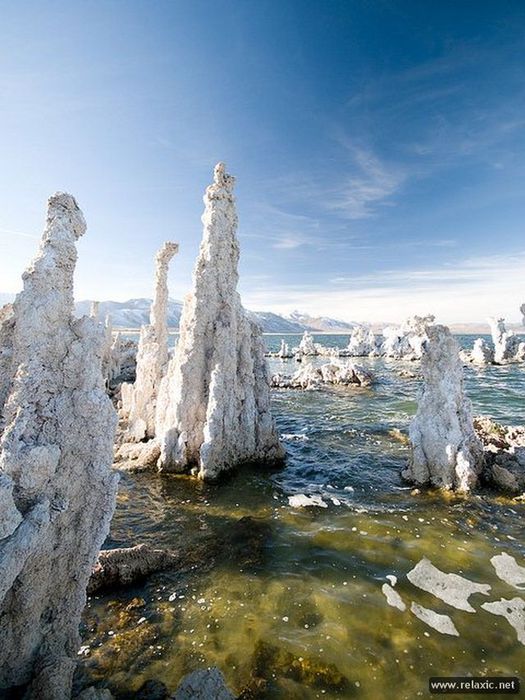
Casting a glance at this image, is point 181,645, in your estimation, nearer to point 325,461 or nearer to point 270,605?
point 270,605

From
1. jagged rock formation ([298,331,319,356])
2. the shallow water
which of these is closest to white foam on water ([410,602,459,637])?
the shallow water

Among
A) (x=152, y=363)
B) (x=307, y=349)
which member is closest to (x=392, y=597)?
(x=152, y=363)

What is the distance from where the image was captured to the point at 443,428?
764 inches

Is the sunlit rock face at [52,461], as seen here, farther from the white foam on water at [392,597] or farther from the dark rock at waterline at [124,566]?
the white foam on water at [392,597]

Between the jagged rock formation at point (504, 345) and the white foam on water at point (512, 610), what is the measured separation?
93566 mm

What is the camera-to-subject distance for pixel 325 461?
78.2ft

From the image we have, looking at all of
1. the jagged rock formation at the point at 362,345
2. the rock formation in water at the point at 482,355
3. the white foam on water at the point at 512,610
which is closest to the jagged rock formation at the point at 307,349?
the jagged rock formation at the point at 362,345

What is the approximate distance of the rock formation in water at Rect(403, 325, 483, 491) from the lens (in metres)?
18.8

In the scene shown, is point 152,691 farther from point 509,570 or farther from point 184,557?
point 509,570

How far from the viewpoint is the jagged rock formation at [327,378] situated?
5825 centimetres

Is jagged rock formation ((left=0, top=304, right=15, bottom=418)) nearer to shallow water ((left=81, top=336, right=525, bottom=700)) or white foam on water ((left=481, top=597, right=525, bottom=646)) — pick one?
shallow water ((left=81, top=336, right=525, bottom=700))

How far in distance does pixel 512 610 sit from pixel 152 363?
76.2 feet

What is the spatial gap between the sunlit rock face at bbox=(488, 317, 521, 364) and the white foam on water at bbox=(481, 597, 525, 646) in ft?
310

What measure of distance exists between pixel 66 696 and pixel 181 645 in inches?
132
